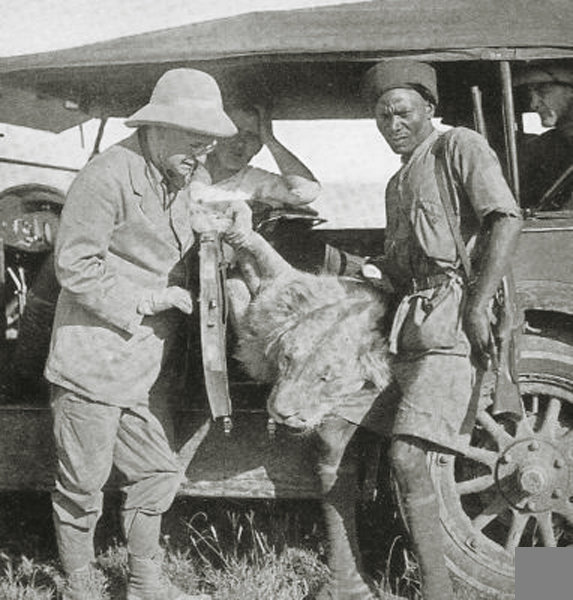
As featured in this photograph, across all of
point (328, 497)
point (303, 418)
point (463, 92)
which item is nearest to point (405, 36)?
point (463, 92)

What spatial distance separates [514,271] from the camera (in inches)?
151

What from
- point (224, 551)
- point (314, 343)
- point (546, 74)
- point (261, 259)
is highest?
point (546, 74)

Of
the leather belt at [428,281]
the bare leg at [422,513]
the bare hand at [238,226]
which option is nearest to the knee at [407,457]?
the bare leg at [422,513]

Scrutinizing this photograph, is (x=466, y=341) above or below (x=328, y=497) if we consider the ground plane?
above

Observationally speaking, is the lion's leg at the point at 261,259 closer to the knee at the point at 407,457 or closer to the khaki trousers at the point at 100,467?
the khaki trousers at the point at 100,467

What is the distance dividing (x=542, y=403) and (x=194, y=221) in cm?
161

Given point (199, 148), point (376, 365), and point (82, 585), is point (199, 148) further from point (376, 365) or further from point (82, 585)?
point (82, 585)

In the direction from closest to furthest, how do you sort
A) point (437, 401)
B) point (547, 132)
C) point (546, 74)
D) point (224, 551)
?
point (437, 401)
point (546, 74)
point (547, 132)
point (224, 551)

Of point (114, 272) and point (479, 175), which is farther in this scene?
point (114, 272)

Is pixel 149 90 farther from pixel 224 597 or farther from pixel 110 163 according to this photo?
pixel 224 597

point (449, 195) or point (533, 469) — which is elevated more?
point (449, 195)

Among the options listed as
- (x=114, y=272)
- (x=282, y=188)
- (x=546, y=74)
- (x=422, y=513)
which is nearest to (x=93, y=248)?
(x=114, y=272)

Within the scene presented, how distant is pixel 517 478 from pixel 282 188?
1.63 m

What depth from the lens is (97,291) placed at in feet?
11.8
